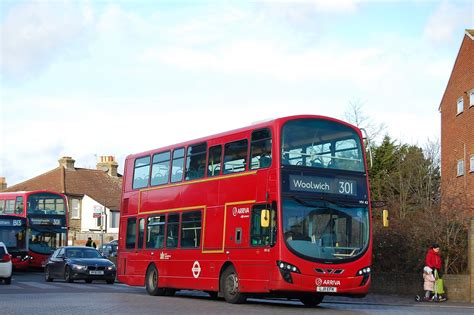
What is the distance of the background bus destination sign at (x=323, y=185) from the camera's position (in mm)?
20203

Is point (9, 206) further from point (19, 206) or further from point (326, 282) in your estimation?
point (326, 282)

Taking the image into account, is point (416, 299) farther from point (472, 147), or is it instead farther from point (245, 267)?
point (472, 147)

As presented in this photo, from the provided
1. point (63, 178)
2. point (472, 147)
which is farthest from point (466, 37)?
point (63, 178)

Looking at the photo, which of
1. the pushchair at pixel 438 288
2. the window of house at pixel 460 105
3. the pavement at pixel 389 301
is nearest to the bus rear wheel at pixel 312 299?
the pavement at pixel 389 301

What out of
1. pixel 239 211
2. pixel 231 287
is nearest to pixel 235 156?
pixel 239 211

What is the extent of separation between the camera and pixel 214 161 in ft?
76.3

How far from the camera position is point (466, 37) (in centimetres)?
4328

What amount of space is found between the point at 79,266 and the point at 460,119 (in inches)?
830

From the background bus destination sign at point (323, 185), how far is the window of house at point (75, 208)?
6700cm

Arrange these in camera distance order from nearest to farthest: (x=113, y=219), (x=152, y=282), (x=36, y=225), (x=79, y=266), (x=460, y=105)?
(x=152, y=282), (x=79, y=266), (x=460, y=105), (x=36, y=225), (x=113, y=219)

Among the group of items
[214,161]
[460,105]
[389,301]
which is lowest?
[389,301]

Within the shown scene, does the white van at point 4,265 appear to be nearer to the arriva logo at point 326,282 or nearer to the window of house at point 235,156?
the window of house at point 235,156

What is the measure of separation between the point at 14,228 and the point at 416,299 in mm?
25105

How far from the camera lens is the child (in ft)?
79.7
